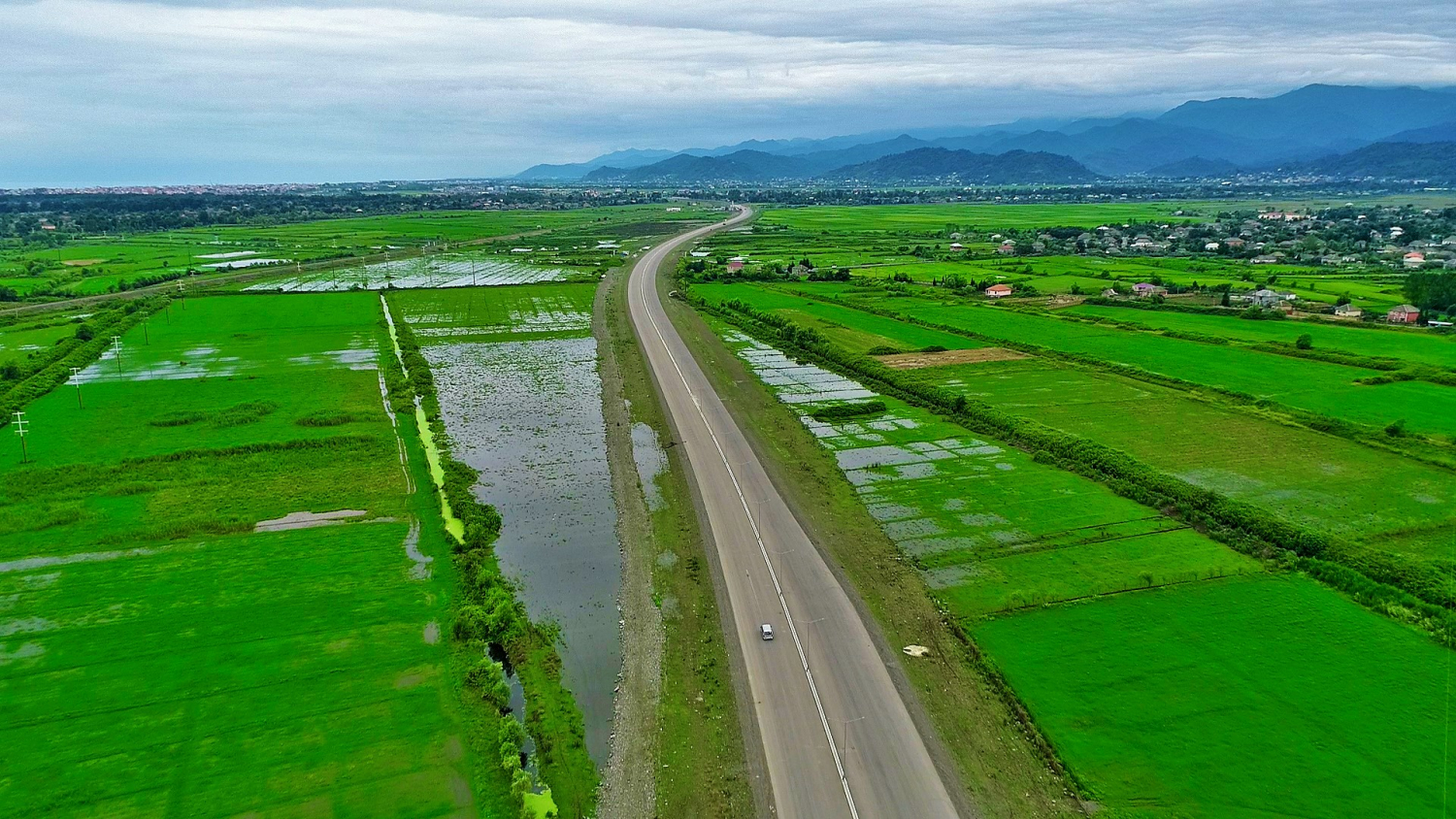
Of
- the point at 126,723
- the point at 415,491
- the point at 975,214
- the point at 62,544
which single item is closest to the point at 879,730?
the point at 126,723

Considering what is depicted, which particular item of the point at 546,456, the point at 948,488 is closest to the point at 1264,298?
the point at 948,488

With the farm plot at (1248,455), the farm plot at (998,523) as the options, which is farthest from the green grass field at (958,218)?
the farm plot at (998,523)

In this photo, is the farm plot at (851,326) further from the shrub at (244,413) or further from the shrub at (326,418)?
the shrub at (244,413)

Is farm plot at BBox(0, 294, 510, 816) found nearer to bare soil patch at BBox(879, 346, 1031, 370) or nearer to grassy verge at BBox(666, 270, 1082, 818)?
grassy verge at BBox(666, 270, 1082, 818)

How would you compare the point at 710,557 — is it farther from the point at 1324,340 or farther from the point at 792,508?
the point at 1324,340

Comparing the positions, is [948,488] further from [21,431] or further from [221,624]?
[21,431]

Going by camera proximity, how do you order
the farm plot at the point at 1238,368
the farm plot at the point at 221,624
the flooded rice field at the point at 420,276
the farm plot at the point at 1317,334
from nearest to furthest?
the farm plot at the point at 221,624 < the farm plot at the point at 1238,368 < the farm plot at the point at 1317,334 < the flooded rice field at the point at 420,276
